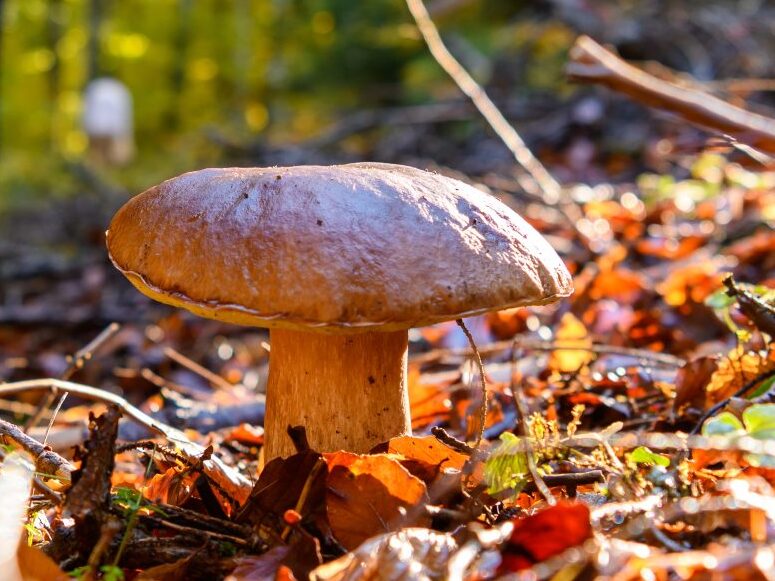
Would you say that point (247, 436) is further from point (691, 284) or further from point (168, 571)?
point (691, 284)

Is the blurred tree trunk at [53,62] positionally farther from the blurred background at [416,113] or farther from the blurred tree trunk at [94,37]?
the blurred background at [416,113]

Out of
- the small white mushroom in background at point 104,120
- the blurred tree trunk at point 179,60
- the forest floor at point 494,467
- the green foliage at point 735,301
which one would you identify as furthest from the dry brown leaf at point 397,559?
the blurred tree trunk at point 179,60

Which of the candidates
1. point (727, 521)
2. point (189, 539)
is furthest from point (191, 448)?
point (727, 521)

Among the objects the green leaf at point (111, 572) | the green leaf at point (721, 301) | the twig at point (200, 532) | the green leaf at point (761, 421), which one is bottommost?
the green leaf at point (721, 301)

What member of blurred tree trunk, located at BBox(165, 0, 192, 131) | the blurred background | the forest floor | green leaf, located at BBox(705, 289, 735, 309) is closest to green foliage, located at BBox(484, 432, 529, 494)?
the forest floor

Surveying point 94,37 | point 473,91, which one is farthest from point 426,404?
point 94,37
